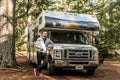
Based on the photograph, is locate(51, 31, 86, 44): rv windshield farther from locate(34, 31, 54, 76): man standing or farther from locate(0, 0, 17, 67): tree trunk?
locate(0, 0, 17, 67): tree trunk

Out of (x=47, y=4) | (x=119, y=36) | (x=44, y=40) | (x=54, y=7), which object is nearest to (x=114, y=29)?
(x=119, y=36)

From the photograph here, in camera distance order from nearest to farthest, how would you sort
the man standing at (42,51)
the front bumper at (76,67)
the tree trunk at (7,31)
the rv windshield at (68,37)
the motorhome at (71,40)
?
the man standing at (42,51)
the front bumper at (76,67)
the motorhome at (71,40)
the rv windshield at (68,37)
the tree trunk at (7,31)

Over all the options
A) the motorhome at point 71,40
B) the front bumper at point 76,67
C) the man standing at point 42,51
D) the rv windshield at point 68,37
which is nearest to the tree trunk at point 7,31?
the motorhome at point 71,40

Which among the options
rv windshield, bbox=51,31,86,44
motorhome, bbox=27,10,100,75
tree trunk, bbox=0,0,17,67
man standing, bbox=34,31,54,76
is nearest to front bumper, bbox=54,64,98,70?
motorhome, bbox=27,10,100,75

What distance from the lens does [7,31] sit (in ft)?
53.0

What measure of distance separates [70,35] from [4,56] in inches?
122

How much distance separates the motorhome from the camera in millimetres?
14492

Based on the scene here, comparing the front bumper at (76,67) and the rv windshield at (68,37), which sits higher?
the rv windshield at (68,37)

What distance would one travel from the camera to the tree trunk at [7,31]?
52.6 ft

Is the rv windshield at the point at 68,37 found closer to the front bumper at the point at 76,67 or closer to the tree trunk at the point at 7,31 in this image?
the front bumper at the point at 76,67

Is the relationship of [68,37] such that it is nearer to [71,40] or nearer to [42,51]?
[71,40]

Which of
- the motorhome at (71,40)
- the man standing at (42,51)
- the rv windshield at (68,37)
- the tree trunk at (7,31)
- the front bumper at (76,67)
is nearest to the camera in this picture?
the man standing at (42,51)

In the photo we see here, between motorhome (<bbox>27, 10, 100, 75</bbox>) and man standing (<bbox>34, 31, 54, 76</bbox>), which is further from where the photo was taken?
motorhome (<bbox>27, 10, 100, 75</bbox>)

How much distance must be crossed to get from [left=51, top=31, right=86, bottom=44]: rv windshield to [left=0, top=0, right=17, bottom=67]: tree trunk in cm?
198
